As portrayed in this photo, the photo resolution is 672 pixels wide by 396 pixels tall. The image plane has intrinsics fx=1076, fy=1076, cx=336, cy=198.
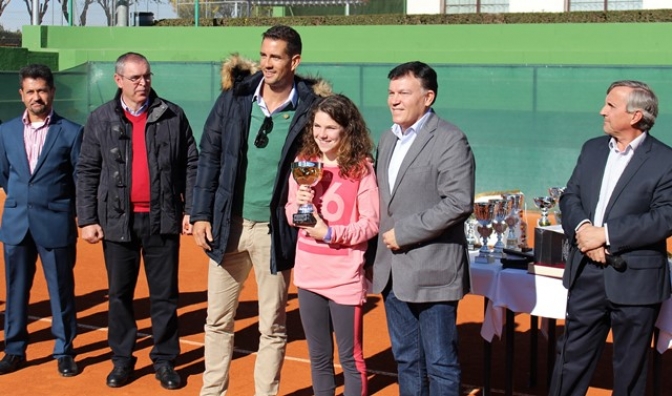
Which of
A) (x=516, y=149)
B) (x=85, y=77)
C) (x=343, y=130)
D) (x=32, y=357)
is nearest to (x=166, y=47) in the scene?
(x=85, y=77)

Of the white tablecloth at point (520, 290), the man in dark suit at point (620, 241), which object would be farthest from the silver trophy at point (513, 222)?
the man in dark suit at point (620, 241)

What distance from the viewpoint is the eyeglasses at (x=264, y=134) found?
602cm

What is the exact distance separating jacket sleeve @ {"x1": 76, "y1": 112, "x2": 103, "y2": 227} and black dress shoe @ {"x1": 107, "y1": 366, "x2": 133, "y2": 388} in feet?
3.21

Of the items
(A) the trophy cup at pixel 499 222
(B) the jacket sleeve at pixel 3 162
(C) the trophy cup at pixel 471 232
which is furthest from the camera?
(B) the jacket sleeve at pixel 3 162

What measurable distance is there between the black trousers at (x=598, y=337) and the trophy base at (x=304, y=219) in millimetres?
1379

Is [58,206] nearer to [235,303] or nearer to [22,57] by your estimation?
[235,303]

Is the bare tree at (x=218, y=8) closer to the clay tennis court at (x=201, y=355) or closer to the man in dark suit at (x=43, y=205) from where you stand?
the clay tennis court at (x=201, y=355)

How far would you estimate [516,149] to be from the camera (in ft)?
54.7

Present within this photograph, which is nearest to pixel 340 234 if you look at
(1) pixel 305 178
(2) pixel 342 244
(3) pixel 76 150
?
(2) pixel 342 244

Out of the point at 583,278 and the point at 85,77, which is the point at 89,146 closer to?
the point at 583,278

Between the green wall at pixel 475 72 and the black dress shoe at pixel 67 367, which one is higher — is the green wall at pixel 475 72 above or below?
above

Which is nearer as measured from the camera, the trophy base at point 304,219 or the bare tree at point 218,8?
the trophy base at point 304,219

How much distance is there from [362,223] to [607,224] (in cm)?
124

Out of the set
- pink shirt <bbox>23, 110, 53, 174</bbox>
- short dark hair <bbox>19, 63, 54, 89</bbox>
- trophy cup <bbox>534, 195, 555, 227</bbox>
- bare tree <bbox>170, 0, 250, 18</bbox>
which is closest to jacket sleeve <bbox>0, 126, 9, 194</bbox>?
pink shirt <bbox>23, 110, 53, 174</bbox>
